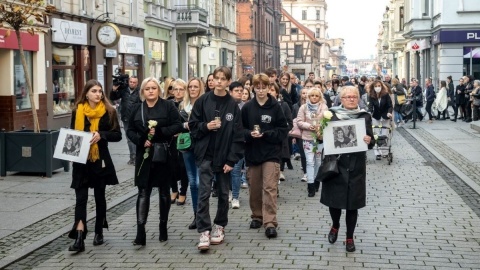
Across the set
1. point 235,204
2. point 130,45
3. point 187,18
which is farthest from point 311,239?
point 187,18

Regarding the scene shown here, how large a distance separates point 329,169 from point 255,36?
69577 mm

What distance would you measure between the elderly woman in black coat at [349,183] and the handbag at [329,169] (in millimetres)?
46

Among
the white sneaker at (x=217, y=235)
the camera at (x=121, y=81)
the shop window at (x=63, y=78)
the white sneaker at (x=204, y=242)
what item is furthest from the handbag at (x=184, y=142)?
the shop window at (x=63, y=78)

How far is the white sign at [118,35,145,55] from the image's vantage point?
29.7m

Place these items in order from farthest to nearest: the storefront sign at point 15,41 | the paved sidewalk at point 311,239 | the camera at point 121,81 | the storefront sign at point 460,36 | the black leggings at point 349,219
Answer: the storefront sign at point 460,36 < the storefront sign at point 15,41 < the camera at point 121,81 < the black leggings at point 349,219 < the paved sidewalk at point 311,239

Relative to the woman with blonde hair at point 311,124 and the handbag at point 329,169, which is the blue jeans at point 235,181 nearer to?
the woman with blonde hair at point 311,124

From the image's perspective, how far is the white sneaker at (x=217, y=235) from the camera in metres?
8.05

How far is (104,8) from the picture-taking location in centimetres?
2783

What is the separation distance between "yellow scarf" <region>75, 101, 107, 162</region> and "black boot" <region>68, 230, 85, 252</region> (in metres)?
0.80

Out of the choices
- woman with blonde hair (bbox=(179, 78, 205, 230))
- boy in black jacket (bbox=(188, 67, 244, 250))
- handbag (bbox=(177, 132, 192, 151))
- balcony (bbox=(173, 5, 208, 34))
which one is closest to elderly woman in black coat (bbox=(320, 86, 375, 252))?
boy in black jacket (bbox=(188, 67, 244, 250))

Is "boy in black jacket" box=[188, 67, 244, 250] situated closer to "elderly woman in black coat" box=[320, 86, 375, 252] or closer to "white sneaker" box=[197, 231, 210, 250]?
"white sneaker" box=[197, 231, 210, 250]

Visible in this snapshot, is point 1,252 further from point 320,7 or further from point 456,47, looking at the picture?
point 320,7

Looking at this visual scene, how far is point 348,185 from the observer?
7.75m

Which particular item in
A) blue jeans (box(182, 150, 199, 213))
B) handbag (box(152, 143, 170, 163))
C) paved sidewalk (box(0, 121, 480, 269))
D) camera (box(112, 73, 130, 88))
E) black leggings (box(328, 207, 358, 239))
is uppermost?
camera (box(112, 73, 130, 88))
